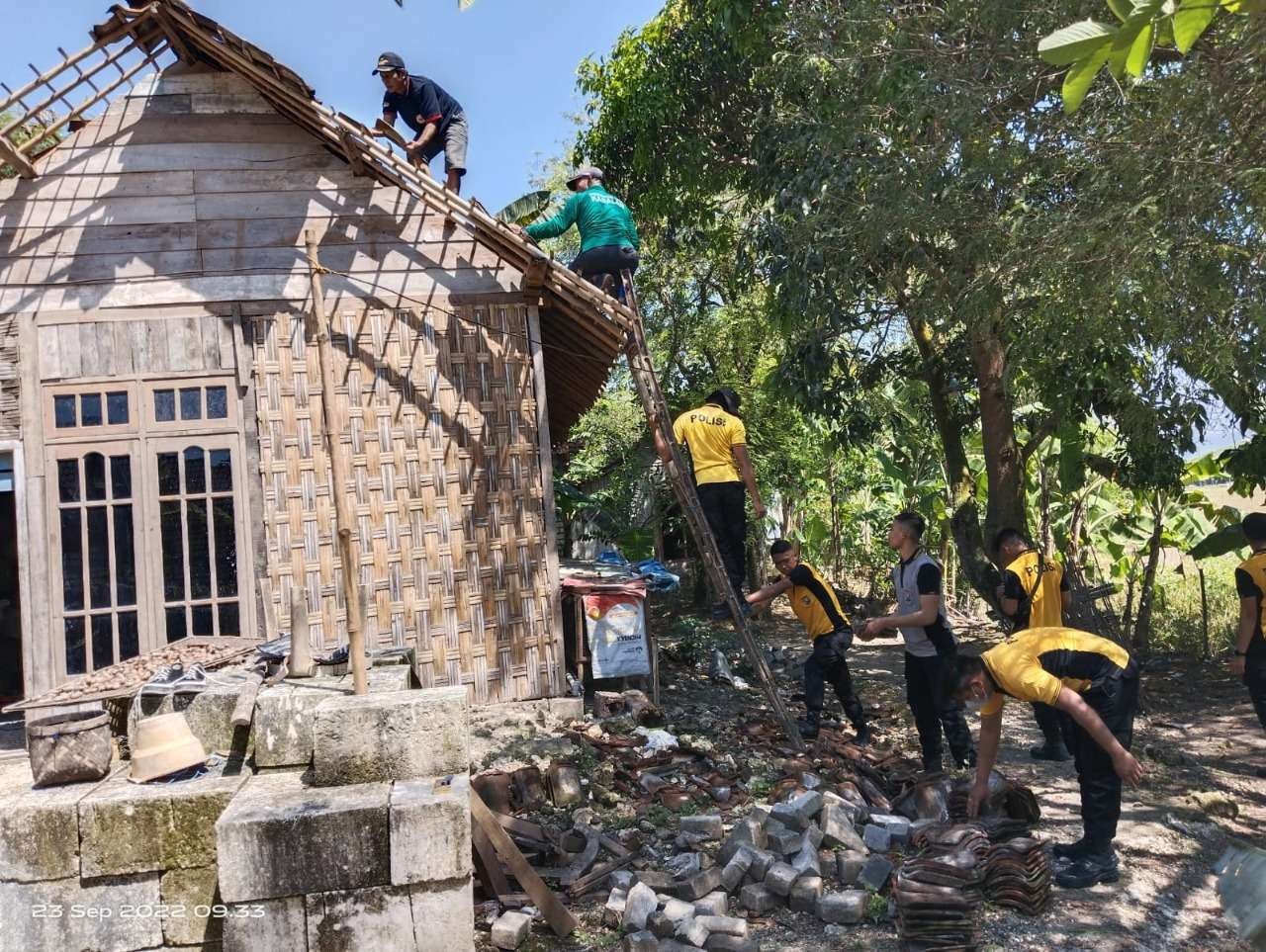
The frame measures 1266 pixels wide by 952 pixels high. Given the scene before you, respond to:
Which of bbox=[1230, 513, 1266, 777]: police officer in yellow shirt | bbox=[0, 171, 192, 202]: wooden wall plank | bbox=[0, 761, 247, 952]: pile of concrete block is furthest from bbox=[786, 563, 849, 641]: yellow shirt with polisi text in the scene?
bbox=[0, 171, 192, 202]: wooden wall plank

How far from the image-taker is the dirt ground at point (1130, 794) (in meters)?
4.73

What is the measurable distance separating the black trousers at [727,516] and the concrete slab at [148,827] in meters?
4.80

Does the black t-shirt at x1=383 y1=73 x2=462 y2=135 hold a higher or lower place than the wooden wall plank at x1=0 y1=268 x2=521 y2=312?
higher

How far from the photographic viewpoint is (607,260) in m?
8.38

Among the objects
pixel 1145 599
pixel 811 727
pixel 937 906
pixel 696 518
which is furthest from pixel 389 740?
pixel 1145 599

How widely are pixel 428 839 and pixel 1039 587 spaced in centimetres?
499

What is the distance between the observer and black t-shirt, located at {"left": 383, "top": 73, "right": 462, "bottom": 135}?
8312mm

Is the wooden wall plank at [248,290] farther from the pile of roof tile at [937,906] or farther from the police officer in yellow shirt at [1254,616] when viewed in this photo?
the police officer in yellow shirt at [1254,616]

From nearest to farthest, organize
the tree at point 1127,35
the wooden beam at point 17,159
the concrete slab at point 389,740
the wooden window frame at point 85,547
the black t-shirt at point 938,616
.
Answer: the tree at point 1127,35 → the concrete slab at point 389,740 → the black t-shirt at point 938,616 → the wooden beam at point 17,159 → the wooden window frame at point 85,547

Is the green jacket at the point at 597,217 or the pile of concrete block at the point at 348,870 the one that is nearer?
the pile of concrete block at the point at 348,870

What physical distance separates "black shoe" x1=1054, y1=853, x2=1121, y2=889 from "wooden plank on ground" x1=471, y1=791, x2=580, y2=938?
8.39ft

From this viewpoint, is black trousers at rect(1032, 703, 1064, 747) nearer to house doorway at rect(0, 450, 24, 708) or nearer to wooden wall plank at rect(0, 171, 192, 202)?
wooden wall plank at rect(0, 171, 192, 202)

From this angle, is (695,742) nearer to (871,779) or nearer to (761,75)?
(871,779)

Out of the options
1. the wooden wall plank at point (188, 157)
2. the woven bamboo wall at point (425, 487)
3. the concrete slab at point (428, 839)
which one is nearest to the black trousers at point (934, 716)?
the woven bamboo wall at point (425, 487)
